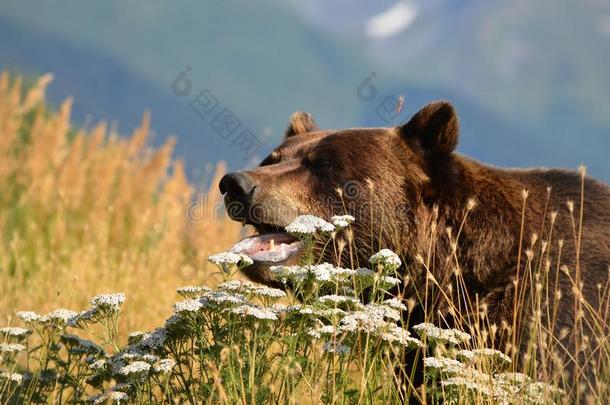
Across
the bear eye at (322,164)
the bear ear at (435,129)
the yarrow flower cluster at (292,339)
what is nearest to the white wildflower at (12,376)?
the yarrow flower cluster at (292,339)

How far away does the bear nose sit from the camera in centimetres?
386

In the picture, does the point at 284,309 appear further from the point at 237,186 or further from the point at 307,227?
the point at 237,186

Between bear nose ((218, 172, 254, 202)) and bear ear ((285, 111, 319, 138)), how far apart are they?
3.61 ft

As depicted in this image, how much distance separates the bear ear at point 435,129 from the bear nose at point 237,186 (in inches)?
37.0

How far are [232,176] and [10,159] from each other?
20.6 ft

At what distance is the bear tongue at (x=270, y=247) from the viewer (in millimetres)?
3842

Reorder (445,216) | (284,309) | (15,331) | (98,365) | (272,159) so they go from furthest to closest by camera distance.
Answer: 1. (272,159)
2. (445,216)
3. (15,331)
4. (98,365)
5. (284,309)

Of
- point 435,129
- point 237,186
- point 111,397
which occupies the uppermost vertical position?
point 435,129

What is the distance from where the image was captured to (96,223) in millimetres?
8258

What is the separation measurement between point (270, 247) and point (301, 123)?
1286 millimetres

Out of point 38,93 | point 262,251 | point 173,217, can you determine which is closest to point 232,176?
point 262,251

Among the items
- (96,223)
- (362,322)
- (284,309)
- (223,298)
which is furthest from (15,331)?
(96,223)

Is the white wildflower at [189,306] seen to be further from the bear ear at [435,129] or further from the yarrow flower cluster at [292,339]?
the bear ear at [435,129]

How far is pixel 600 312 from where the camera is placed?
3572 mm
